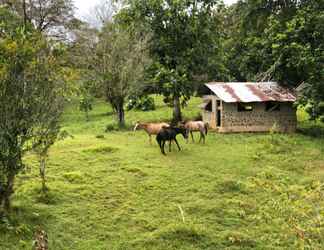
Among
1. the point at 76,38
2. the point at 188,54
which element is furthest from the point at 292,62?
the point at 76,38

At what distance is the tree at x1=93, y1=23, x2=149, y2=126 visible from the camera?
1983 cm

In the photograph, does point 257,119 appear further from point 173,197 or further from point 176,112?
point 173,197

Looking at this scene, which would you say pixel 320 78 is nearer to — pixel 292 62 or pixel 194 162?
pixel 292 62

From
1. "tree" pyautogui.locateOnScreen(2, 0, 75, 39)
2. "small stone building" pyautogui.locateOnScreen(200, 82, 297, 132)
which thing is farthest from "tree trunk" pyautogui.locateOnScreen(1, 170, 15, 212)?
"tree" pyautogui.locateOnScreen(2, 0, 75, 39)

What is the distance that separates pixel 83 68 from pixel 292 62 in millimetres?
11331

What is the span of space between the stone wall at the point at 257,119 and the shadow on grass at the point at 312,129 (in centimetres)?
70

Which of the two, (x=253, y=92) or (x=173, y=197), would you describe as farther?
(x=253, y=92)

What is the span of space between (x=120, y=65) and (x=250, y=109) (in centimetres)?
725

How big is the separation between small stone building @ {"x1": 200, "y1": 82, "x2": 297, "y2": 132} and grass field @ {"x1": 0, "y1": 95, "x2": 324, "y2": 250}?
9.02 ft

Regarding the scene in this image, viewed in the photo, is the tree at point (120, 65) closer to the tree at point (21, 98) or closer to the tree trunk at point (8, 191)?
the tree at point (21, 98)

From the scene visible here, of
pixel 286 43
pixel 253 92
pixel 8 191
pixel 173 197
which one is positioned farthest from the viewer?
pixel 253 92

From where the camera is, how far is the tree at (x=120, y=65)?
65.1ft

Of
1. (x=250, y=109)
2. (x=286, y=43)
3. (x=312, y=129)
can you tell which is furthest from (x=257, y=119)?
(x=286, y=43)

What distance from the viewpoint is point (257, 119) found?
19.6 meters
